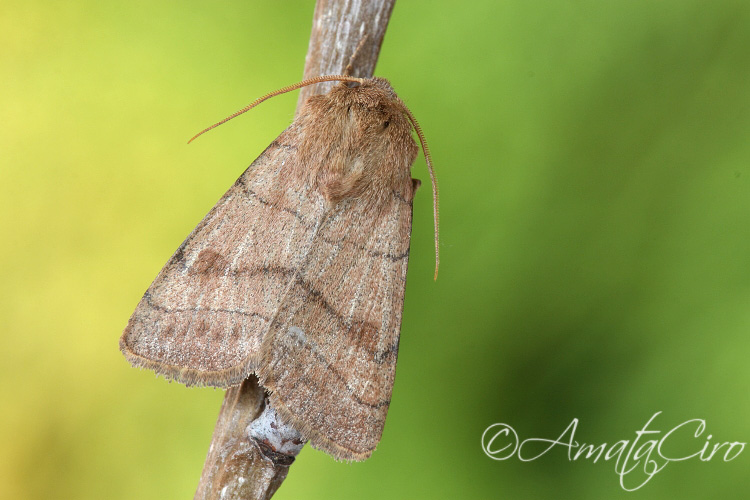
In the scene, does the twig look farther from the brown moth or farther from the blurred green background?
the blurred green background

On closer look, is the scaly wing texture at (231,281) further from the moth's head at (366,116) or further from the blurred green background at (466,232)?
the blurred green background at (466,232)

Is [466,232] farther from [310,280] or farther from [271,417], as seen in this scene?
[271,417]

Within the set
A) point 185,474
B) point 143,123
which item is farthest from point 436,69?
point 185,474

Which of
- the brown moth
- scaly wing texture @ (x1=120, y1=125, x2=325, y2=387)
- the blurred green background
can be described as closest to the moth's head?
the brown moth

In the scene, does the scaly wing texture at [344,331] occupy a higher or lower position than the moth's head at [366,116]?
lower

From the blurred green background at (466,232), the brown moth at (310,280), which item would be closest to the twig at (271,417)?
the brown moth at (310,280)

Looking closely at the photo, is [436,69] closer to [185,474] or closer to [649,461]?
[649,461]
